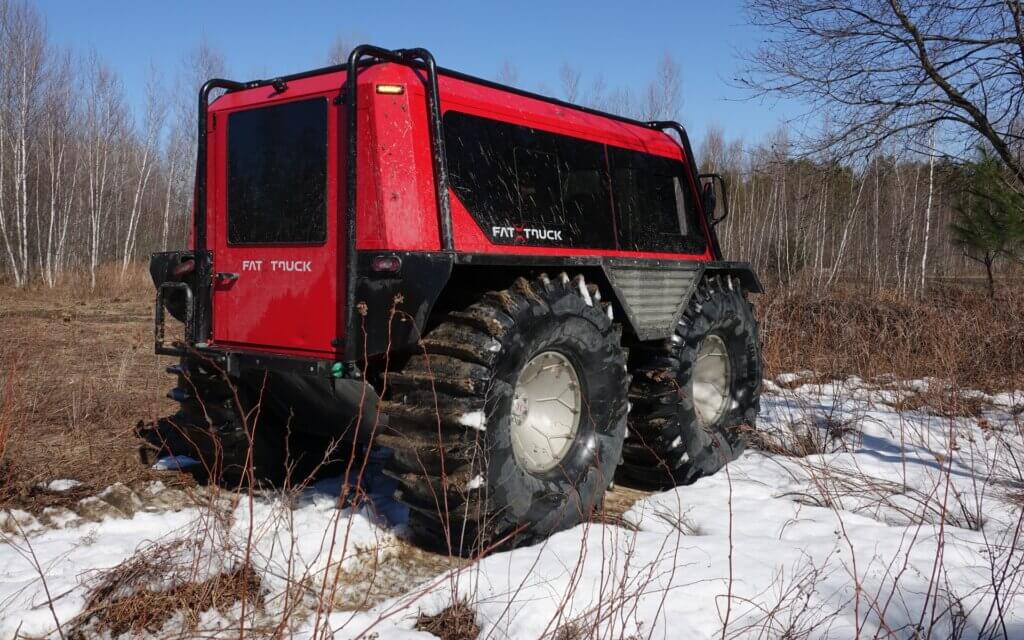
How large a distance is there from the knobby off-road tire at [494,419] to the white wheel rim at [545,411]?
12 millimetres

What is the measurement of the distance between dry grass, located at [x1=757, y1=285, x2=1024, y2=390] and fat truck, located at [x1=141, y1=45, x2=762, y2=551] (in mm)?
4068

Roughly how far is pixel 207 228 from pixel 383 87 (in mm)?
1357

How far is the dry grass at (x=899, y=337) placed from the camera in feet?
25.9

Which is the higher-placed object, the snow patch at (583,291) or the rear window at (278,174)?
the rear window at (278,174)

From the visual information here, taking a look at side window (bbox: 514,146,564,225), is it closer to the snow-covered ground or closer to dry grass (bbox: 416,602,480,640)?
the snow-covered ground

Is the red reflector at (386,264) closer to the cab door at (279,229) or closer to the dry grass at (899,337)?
the cab door at (279,229)

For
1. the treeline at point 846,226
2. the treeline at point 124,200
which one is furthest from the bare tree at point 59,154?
the treeline at point 846,226

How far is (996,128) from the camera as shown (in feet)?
25.2

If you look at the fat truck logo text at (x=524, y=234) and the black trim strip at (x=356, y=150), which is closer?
the black trim strip at (x=356, y=150)

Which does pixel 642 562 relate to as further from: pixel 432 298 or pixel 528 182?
pixel 528 182

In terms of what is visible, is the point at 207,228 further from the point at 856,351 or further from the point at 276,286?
the point at 856,351

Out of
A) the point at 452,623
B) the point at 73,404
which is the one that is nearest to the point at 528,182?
the point at 452,623

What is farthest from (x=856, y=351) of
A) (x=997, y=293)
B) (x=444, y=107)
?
(x=444, y=107)

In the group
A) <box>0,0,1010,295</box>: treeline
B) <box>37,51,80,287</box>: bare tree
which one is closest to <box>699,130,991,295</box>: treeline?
<box>0,0,1010,295</box>: treeline
